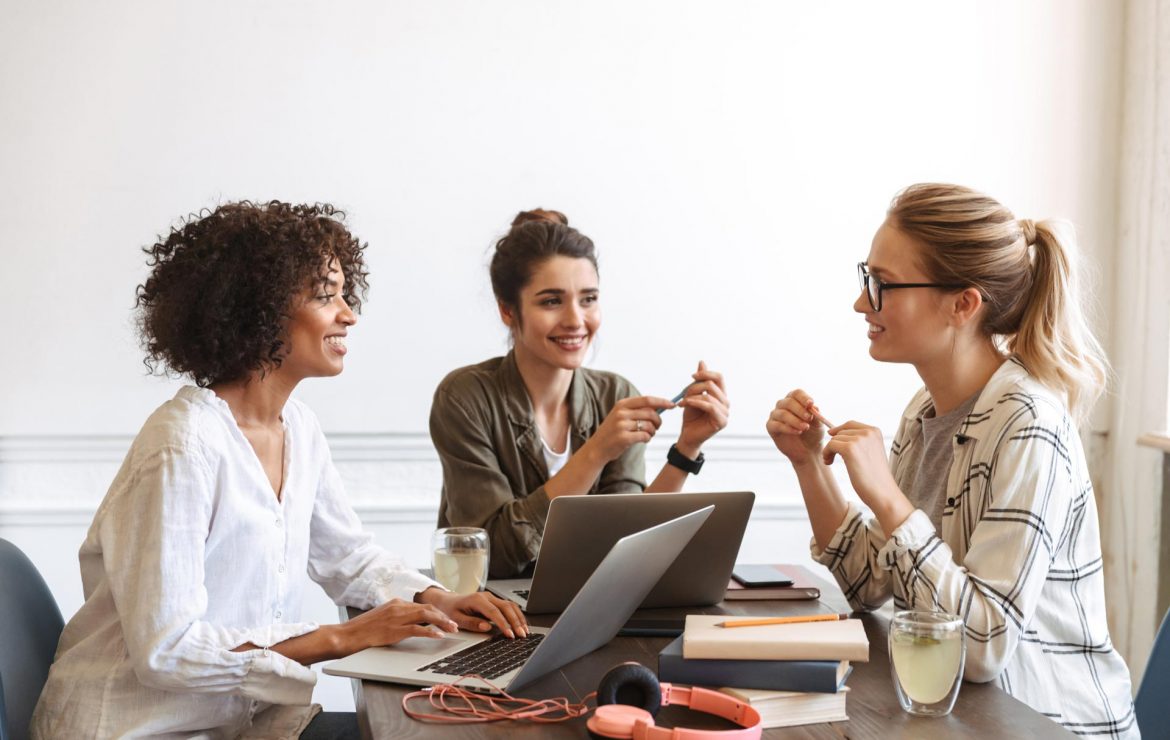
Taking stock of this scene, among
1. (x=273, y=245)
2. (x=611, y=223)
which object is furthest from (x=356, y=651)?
(x=611, y=223)

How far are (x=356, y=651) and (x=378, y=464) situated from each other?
5.91 ft

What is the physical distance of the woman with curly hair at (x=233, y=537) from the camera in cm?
146

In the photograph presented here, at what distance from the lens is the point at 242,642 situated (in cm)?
147

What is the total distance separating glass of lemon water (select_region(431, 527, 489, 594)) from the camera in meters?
1.69

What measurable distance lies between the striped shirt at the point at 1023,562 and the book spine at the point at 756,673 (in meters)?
0.27

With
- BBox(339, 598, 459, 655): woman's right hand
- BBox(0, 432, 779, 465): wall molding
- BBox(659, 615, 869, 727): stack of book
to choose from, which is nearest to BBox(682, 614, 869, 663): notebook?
BBox(659, 615, 869, 727): stack of book

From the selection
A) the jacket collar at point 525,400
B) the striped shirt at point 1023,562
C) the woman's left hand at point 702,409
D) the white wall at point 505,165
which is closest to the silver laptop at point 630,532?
the striped shirt at point 1023,562

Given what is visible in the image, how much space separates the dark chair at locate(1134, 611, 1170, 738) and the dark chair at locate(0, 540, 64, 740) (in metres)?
1.59

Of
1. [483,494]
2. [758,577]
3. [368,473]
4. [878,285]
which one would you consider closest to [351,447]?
[368,473]

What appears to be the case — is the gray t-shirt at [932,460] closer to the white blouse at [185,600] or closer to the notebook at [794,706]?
A: the notebook at [794,706]

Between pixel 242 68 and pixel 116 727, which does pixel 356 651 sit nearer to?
pixel 116 727

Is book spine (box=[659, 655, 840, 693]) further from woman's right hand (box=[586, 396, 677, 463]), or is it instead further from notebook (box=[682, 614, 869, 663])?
woman's right hand (box=[586, 396, 677, 463])

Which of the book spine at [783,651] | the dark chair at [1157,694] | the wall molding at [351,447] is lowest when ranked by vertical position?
the dark chair at [1157,694]

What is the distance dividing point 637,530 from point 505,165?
1863 millimetres
